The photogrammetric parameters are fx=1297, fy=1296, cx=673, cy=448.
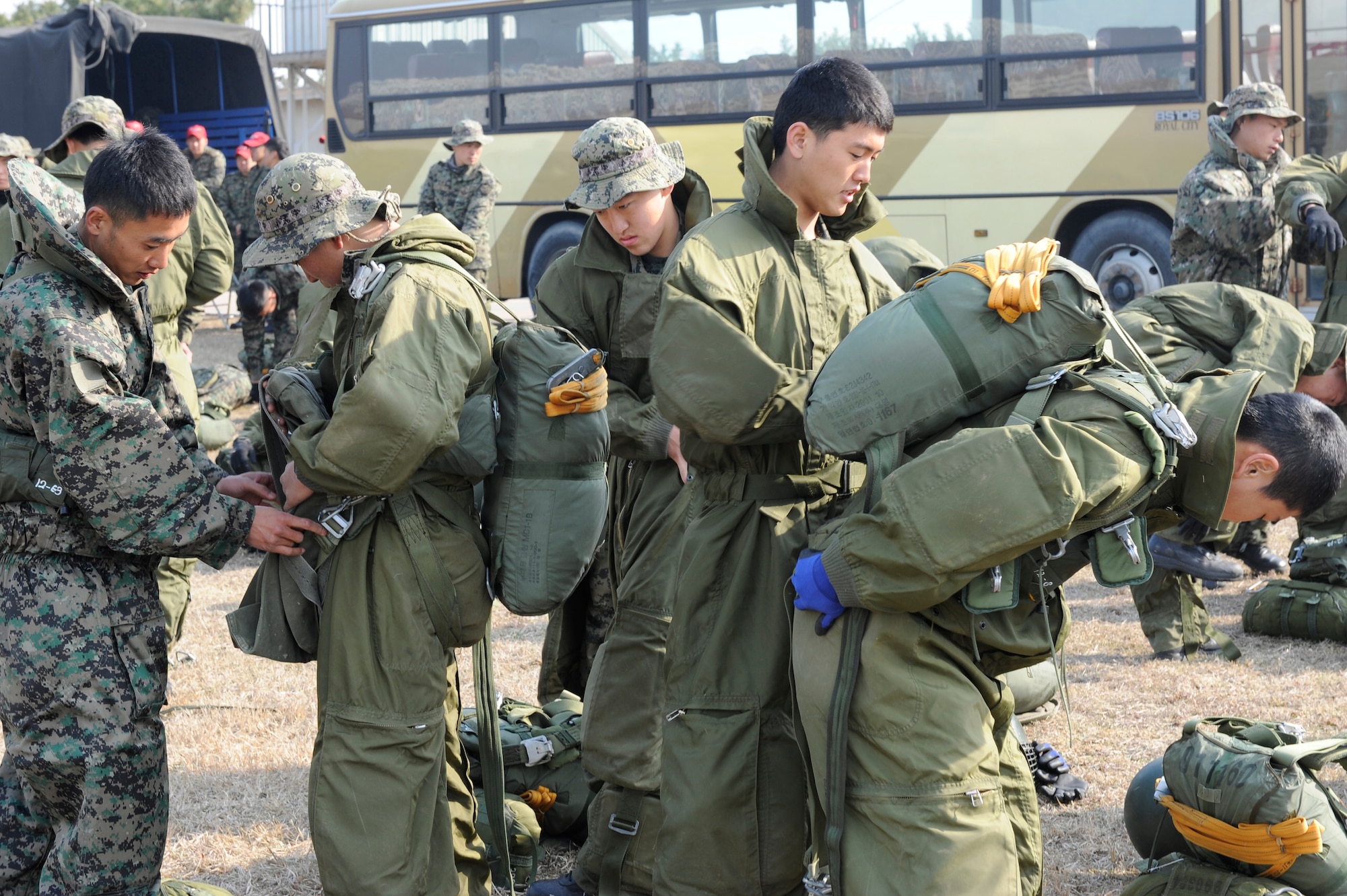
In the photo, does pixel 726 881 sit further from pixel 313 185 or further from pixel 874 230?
pixel 874 230

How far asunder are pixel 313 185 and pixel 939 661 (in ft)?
5.68

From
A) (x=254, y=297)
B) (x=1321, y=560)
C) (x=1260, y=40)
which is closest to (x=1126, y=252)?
(x=1260, y=40)

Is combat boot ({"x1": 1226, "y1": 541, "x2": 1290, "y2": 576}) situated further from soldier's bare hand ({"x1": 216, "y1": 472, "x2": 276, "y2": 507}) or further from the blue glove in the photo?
soldier's bare hand ({"x1": 216, "y1": 472, "x2": 276, "y2": 507})

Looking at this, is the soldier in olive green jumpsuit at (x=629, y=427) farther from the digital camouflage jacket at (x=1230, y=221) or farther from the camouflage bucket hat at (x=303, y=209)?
the digital camouflage jacket at (x=1230, y=221)

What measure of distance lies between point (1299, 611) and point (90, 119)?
5.63 metres

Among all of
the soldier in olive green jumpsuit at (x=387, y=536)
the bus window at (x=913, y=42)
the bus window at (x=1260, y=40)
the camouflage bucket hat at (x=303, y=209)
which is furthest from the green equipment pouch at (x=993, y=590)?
the bus window at (x=913, y=42)

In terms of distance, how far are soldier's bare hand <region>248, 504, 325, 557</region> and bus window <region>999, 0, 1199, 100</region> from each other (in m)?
8.88

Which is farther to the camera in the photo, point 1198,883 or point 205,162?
point 205,162

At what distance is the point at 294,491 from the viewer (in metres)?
3.04

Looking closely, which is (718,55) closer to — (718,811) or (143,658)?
(143,658)

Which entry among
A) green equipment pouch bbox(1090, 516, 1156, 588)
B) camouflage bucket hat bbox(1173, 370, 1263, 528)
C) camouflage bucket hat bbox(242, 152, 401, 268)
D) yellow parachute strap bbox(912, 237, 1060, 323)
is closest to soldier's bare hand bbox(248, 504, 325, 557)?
camouflage bucket hat bbox(242, 152, 401, 268)

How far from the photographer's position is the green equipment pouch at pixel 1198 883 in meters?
2.82

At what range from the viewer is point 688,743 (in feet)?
9.51

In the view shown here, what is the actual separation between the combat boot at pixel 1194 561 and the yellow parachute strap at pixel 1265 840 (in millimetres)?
2248
